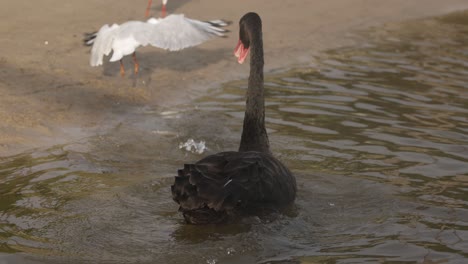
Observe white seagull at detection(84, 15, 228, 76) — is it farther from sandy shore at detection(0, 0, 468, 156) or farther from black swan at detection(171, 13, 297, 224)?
black swan at detection(171, 13, 297, 224)

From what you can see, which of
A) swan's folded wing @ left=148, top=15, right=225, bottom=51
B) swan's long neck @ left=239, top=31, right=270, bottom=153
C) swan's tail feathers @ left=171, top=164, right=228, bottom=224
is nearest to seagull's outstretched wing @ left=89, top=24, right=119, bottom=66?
swan's folded wing @ left=148, top=15, right=225, bottom=51

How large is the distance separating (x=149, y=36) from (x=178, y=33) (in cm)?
34

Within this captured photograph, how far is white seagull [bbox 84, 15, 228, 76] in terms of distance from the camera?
358 inches

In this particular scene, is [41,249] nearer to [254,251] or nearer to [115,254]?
[115,254]

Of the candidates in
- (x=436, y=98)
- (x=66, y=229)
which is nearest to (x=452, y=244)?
(x=66, y=229)

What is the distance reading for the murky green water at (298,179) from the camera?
5.43 meters

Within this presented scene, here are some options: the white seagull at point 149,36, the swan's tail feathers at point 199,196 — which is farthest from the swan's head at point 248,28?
the white seagull at point 149,36

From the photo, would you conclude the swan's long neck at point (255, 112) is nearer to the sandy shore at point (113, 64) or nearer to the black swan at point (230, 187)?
the black swan at point (230, 187)

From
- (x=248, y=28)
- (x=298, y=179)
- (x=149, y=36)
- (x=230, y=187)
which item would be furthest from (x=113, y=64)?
(x=230, y=187)

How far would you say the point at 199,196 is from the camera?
17.3ft

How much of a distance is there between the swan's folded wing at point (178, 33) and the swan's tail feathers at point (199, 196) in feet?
12.6

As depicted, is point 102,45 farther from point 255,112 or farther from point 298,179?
point 298,179

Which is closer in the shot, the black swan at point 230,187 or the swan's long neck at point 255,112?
the black swan at point 230,187

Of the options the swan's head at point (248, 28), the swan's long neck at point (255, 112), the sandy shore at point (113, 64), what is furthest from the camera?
the sandy shore at point (113, 64)
